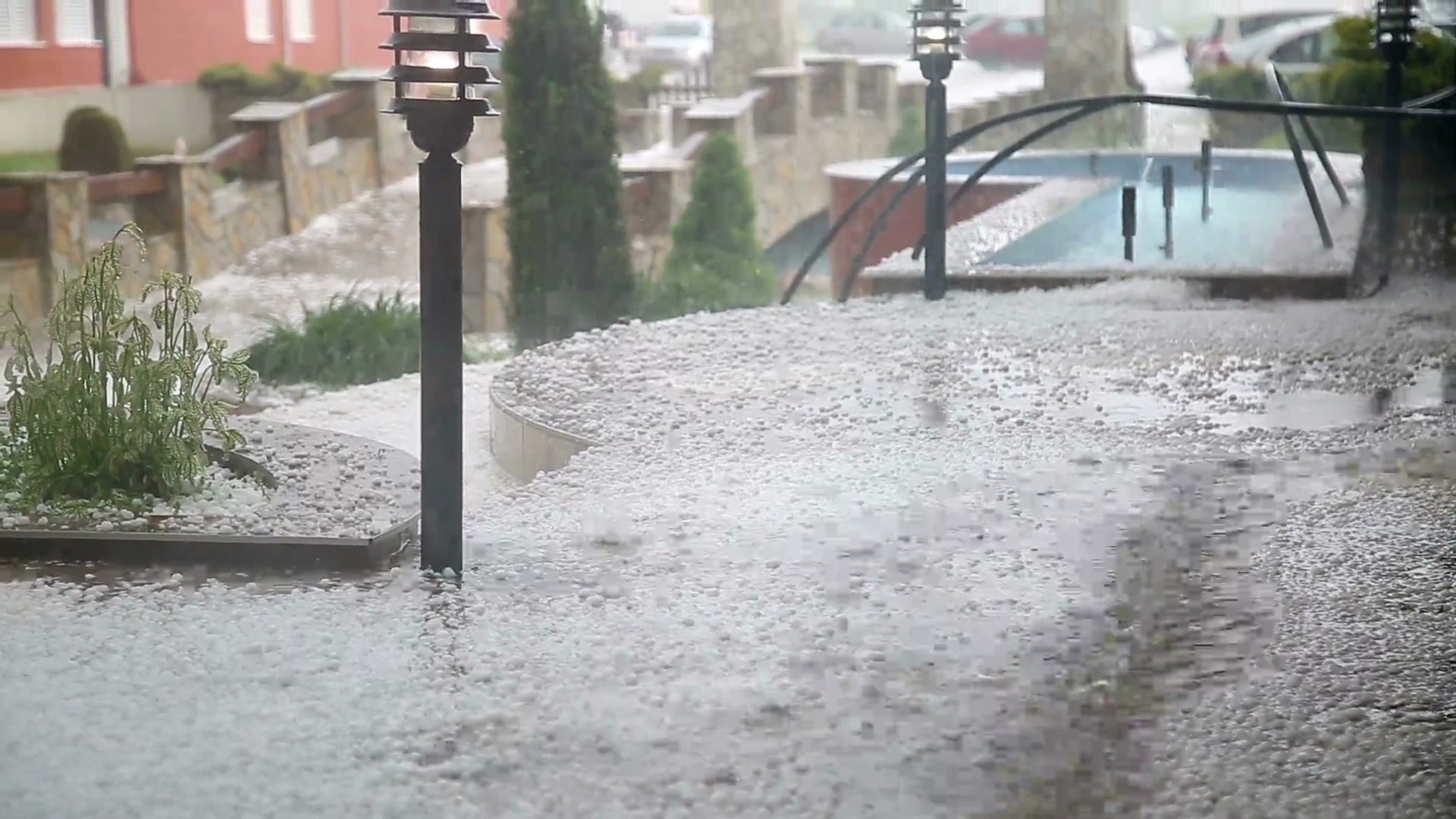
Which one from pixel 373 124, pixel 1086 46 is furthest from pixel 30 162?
pixel 1086 46

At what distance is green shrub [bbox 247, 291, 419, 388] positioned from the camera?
666cm

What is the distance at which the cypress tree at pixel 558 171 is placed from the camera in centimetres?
680

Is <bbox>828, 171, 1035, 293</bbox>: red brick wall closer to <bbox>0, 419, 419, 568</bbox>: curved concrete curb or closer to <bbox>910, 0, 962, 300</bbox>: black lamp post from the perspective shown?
<bbox>910, 0, 962, 300</bbox>: black lamp post

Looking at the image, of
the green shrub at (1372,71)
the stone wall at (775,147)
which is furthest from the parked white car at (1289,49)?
the green shrub at (1372,71)

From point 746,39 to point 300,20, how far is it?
3256mm

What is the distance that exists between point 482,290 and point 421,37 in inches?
233

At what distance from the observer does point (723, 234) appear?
869cm

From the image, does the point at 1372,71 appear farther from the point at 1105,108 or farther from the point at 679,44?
the point at 679,44

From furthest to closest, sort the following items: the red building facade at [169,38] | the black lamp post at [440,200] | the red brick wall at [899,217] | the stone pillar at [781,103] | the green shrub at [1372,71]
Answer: the stone pillar at [781,103], the red brick wall at [899,217], the red building facade at [169,38], the green shrub at [1372,71], the black lamp post at [440,200]

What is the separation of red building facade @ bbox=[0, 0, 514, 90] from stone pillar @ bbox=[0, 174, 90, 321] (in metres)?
0.82

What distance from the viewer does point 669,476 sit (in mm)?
3361

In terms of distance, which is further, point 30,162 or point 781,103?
point 781,103

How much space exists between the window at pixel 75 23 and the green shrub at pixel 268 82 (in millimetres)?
1059

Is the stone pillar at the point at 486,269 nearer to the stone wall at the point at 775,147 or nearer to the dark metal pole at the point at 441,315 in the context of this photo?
the stone wall at the point at 775,147
